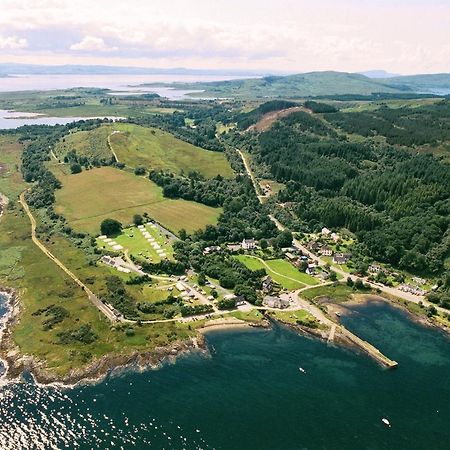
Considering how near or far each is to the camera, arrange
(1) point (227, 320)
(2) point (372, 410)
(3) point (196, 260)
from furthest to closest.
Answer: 1. (3) point (196, 260)
2. (1) point (227, 320)
3. (2) point (372, 410)

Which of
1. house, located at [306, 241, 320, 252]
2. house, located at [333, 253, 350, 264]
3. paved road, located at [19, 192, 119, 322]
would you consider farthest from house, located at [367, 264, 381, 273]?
paved road, located at [19, 192, 119, 322]

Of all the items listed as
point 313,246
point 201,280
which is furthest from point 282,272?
point 201,280

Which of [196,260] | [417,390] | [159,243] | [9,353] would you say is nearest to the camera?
[417,390]

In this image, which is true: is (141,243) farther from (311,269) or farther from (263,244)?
(311,269)

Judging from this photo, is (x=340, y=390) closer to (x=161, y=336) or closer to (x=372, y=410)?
(x=372, y=410)

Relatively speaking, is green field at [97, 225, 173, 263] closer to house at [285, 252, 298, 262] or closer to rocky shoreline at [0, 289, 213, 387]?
house at [285, 252, 298, 262]

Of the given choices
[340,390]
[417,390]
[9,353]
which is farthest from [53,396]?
[417,390]
